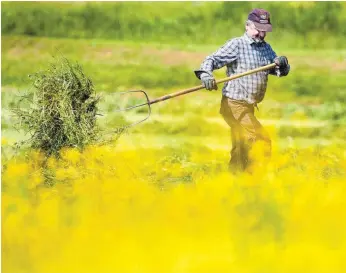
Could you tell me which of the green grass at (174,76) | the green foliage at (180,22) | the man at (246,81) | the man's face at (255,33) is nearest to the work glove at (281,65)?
the man at (246,81)

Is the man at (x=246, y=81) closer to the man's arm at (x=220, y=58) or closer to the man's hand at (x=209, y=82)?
the man's arm at (x=220, y=58)

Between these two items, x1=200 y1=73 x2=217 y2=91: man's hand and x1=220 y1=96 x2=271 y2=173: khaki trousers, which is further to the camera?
x1=220 y1=96 x2=271 y2=173: khaki trousers

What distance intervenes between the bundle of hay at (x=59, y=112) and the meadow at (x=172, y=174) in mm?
77

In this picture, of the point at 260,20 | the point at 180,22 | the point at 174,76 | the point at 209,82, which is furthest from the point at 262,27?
the point at 180,22

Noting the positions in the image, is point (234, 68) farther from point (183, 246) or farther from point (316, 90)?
point (316, 90)

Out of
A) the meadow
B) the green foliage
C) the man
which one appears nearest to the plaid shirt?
the man

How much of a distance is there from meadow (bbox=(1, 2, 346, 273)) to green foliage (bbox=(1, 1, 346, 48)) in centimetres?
2

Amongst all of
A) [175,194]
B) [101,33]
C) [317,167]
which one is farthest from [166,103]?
[175,194]

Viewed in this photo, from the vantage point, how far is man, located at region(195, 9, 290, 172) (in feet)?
18.7

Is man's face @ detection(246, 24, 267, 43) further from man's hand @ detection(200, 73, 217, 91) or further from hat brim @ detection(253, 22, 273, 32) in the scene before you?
man's hand @ detection(200, 73, 217, 91)

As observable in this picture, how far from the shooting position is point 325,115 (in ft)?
31.9

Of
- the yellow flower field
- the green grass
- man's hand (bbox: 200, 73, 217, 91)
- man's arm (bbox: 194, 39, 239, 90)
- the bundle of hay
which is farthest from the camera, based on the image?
the green grass

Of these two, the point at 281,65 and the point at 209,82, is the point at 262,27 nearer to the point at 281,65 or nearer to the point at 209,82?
the point at 281,65

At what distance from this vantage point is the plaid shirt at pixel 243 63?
570 centimetres
